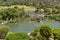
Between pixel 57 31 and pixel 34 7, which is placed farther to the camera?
pixel 34 7

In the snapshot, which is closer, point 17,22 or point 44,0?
point 17,22

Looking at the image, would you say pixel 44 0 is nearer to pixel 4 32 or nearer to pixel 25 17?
pixel 25 17

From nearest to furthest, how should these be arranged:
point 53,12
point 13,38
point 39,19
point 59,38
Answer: point 13,38 < point 59,38 < point 39,19 < point 53,12

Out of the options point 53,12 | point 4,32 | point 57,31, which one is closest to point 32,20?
point 53,12

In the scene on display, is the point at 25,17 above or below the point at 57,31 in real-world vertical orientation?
below

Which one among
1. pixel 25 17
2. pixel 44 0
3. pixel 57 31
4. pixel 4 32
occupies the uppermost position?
pixel 57 31

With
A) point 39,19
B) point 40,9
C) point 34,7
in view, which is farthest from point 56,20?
point 34,7

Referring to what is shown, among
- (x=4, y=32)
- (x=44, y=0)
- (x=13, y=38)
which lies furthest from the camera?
(x=44, y=0)

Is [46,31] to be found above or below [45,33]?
above

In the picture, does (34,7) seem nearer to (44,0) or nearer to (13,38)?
(44,0)
